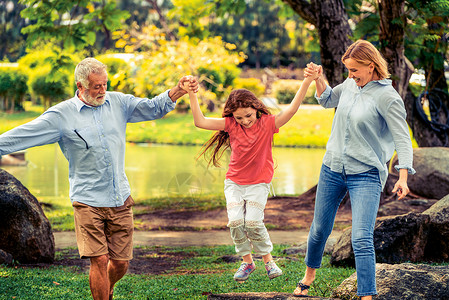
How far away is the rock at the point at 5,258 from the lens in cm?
655

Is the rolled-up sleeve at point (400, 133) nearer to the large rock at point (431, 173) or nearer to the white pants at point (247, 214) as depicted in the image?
the white pants at point (247, 214)

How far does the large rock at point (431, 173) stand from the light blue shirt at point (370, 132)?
7.05 meters

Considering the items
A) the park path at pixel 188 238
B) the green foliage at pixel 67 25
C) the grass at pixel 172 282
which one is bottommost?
the park path at pixel 188 238

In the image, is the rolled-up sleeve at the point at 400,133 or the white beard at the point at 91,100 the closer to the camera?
the rolled-up sleeve at the point at 400,133

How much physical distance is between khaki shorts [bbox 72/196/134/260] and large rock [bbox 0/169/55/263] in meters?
2.51

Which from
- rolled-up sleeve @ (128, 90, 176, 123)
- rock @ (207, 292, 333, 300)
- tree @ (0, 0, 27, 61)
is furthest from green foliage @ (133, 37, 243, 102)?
tree @ (0, 0, 27, 61)

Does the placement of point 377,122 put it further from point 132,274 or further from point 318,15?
point 318,15

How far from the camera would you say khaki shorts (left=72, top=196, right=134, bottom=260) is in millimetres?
4391

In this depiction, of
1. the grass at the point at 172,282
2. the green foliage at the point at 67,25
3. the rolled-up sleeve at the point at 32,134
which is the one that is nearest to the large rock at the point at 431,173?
the grass at the point at 172,282

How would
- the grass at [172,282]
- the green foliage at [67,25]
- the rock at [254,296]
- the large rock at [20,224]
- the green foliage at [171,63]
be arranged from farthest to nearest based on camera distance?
the green foliage at [171,63]
the green foliage at [67,25]
the large rock at [20,224]
the grass at [172,282]
the rock at [254,296]

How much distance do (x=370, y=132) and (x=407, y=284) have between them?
46.0 inches

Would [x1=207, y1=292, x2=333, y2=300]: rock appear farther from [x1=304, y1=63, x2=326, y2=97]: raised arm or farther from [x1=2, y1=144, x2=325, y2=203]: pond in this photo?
[x1=2, y1=144, x2=325, y2=203]: pond

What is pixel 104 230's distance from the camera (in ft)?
15.2

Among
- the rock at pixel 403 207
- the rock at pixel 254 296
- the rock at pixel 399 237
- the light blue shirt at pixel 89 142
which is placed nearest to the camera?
the rock at pixel 254 296
